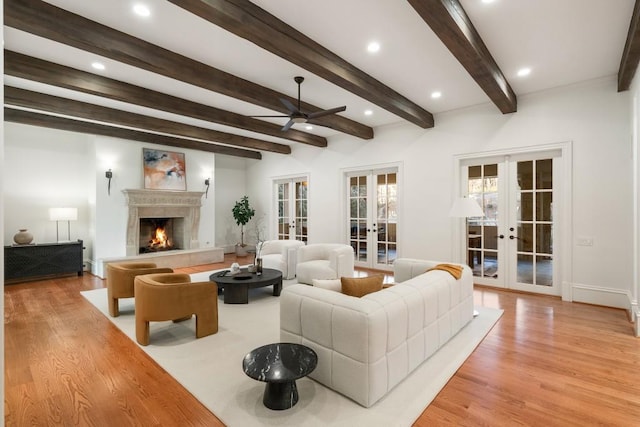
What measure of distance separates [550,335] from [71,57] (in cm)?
614

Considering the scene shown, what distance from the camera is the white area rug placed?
2162 millimetres

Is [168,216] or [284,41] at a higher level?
[284,41]

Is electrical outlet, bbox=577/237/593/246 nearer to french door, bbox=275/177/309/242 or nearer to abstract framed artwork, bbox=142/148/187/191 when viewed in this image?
french door, bbox=275/177/309/242

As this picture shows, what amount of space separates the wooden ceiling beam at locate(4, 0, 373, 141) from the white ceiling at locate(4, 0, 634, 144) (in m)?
0.08

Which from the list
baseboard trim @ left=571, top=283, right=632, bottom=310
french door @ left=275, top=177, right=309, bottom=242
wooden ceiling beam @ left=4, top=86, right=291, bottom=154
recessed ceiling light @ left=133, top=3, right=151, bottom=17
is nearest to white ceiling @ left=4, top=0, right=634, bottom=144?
recessed ceiling light @ left=133, top=3, right=151, bottom=17

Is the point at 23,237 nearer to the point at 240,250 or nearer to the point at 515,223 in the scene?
the point at 240,250

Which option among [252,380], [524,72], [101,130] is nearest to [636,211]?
[524,72]

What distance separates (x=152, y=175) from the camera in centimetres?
744

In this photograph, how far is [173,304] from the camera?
130 inches

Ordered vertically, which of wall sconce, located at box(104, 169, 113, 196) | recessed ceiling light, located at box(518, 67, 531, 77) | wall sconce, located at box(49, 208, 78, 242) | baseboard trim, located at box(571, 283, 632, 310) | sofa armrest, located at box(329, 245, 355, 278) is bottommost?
baseboard trim, located at box(571, 283, 632, 310)

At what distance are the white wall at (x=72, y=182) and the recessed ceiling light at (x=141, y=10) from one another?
15.6ft

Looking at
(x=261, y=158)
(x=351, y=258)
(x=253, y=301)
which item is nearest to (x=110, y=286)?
(x=253, y=301)

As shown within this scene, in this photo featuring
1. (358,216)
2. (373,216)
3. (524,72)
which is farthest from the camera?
(358,216)

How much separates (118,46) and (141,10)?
0.54 m
